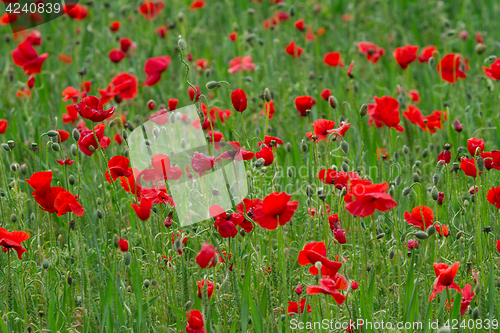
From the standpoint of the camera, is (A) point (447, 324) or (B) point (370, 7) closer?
(A) point (447, 324)

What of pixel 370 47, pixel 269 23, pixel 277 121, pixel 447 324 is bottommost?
pixel 447 324

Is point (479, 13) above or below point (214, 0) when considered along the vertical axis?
below

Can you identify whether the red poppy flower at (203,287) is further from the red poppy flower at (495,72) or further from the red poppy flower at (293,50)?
the red poppy flower at (293,50)

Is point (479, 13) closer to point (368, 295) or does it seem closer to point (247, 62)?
point (247, 62)

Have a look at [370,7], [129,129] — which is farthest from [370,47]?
[370,7]

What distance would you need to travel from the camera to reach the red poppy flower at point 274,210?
5.27ft

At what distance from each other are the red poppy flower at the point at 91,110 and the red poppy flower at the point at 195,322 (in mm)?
727

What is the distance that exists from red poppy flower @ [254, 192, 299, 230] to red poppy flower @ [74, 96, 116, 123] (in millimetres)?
648

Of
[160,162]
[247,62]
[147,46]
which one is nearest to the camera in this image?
[160,162]

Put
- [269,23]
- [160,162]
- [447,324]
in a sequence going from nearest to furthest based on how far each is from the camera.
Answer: [447,324] < [160,162] < [269,23]

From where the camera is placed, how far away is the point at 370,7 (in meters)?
5.75

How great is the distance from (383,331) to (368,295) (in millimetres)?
118

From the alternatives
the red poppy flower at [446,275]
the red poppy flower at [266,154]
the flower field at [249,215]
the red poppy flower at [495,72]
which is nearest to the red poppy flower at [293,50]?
the flower field at [249,215]

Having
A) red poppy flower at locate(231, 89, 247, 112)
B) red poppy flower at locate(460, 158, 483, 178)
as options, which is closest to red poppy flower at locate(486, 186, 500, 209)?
red poppy flower at locate(460, 158, 483, 178)
